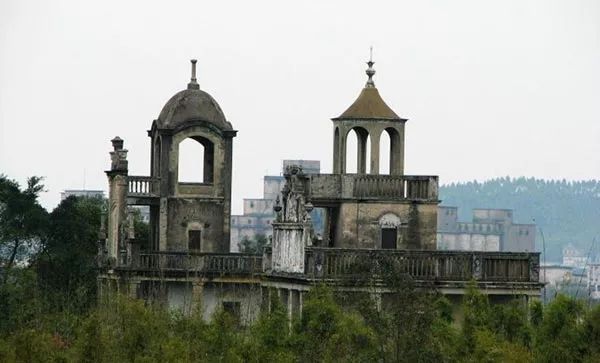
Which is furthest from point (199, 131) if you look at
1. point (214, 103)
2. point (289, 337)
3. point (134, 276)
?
point (289, 337)

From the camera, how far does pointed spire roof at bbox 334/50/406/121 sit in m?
72.8

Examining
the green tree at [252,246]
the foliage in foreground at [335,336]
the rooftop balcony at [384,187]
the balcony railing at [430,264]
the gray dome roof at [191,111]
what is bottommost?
the foliage in foreground at [335,336]

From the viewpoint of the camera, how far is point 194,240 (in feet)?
257

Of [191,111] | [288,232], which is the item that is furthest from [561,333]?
[191,111]

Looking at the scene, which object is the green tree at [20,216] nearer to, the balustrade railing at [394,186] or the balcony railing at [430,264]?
the balustrade railing at [394,186]

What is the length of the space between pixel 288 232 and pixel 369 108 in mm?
9473

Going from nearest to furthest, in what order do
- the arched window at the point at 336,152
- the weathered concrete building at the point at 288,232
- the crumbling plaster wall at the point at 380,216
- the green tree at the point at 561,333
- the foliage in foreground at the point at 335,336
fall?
the foliage in foreground at the point at 335,336
the green tree at the point at 561,333
the weathered concrete building at the point at 288,232
the crumbling plaster wall at the point at 380,216
the arched window at the point at 336,152

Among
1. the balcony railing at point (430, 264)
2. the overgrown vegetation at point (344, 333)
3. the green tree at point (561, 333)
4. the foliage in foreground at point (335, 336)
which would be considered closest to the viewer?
the foliage in foreground at point (335, 336)

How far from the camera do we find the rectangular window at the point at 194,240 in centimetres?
7819

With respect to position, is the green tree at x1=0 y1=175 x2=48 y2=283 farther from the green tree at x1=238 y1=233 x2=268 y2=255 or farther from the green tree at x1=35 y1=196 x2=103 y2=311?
the green tree at x1=238 y1=233 x2=268 y2=255

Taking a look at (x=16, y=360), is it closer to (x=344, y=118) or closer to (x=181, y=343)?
(x=181, y=343)

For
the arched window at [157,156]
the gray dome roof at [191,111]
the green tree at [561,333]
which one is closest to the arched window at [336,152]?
the gray dome roof at [191,111]

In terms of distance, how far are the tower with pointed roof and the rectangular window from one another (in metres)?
6.92

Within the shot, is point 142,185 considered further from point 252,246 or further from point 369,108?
point 252,246
